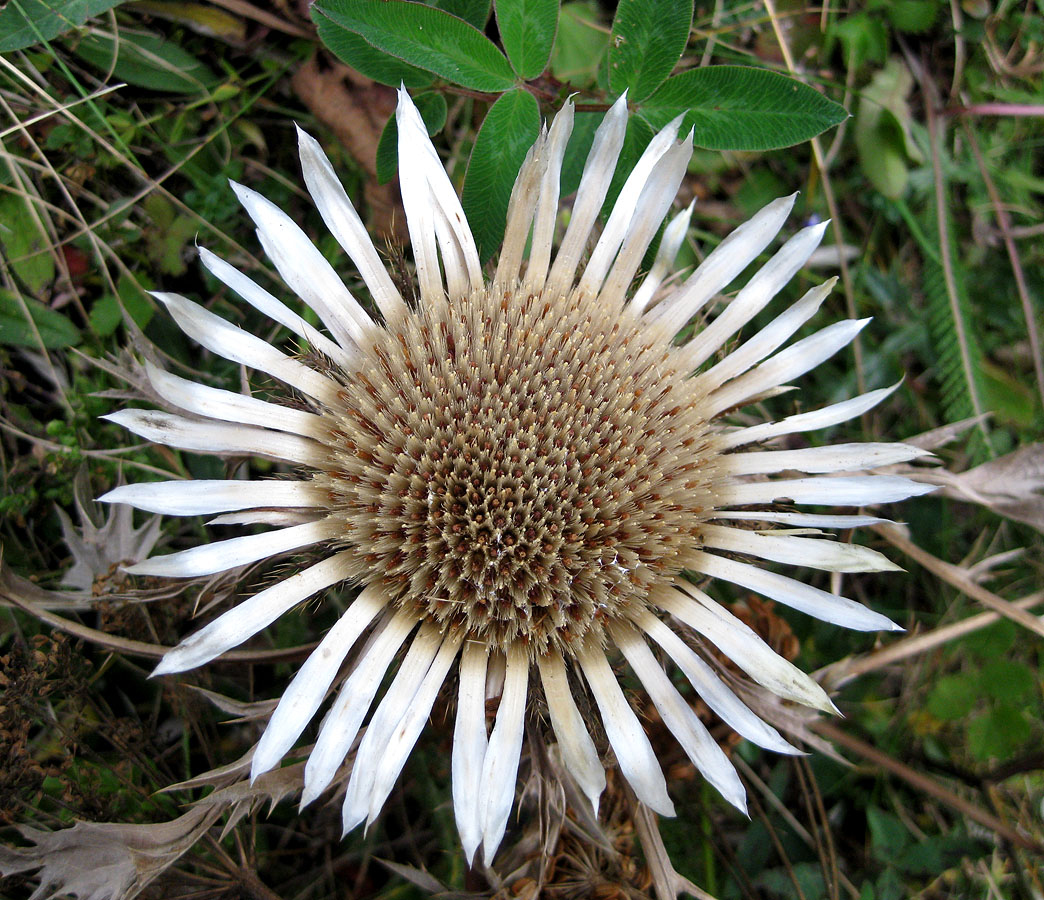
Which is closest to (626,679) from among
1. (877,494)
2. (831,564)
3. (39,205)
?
(831,564)

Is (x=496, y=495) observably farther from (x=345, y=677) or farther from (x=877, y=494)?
(x=877, y=494)

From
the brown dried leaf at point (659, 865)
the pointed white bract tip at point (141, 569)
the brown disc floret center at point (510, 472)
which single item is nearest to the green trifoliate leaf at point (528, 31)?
the brown disc floret center at point (510, 472)

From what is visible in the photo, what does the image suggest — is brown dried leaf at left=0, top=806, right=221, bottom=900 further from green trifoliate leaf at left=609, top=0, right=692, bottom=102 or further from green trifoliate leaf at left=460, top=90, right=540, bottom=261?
green trifoliate leaf at left=609, top=0, right=692, bottom=102

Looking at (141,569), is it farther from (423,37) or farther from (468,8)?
(468,8)

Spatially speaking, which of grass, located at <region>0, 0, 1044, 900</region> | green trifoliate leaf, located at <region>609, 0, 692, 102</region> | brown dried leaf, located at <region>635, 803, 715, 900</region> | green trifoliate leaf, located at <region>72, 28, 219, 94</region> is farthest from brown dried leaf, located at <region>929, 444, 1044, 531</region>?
green trifoliate leaf, located at <region>72, 28, 219, 94</region>

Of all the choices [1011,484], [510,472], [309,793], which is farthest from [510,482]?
[1011,484]
